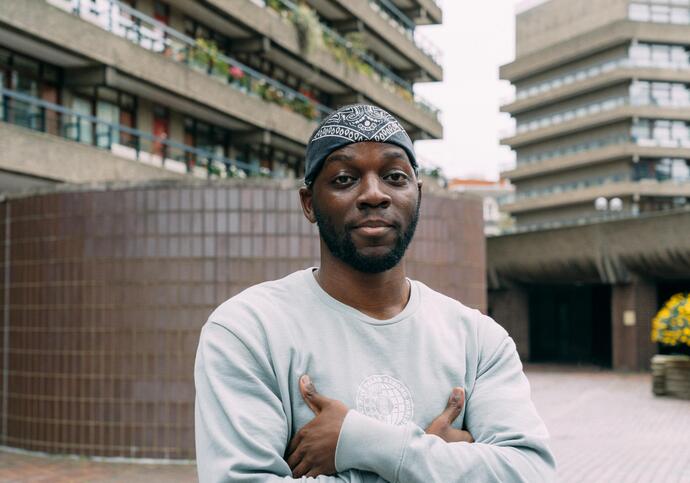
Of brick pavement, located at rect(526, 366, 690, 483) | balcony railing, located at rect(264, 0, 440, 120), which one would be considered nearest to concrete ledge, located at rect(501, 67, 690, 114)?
balcony railing, located at rect(264, 0, 440, 120)

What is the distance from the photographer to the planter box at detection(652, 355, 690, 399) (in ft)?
66.6

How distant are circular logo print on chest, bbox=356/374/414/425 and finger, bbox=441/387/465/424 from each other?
0.12 metres

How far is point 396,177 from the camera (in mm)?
2342

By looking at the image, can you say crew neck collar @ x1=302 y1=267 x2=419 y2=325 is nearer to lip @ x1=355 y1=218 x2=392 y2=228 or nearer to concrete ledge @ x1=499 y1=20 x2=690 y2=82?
lip @ x1=355 y1=218 x2=392 y2=228

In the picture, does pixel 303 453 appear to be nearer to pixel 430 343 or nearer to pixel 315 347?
pixel 315 347

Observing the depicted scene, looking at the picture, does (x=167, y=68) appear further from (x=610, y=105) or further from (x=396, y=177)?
(x=610, y=105)

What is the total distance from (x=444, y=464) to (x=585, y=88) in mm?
61663

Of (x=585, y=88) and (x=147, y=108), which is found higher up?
(x=585, y=88)

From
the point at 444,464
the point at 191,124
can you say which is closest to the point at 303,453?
the point at 444,464

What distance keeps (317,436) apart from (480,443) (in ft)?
1.60

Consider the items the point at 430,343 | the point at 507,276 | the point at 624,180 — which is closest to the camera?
the point at 430,343

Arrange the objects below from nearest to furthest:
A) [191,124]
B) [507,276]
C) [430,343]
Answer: [430,343] → [191,124] → [507,276]

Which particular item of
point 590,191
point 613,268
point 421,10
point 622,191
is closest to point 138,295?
point 613,268

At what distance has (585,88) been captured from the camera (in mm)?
60156
